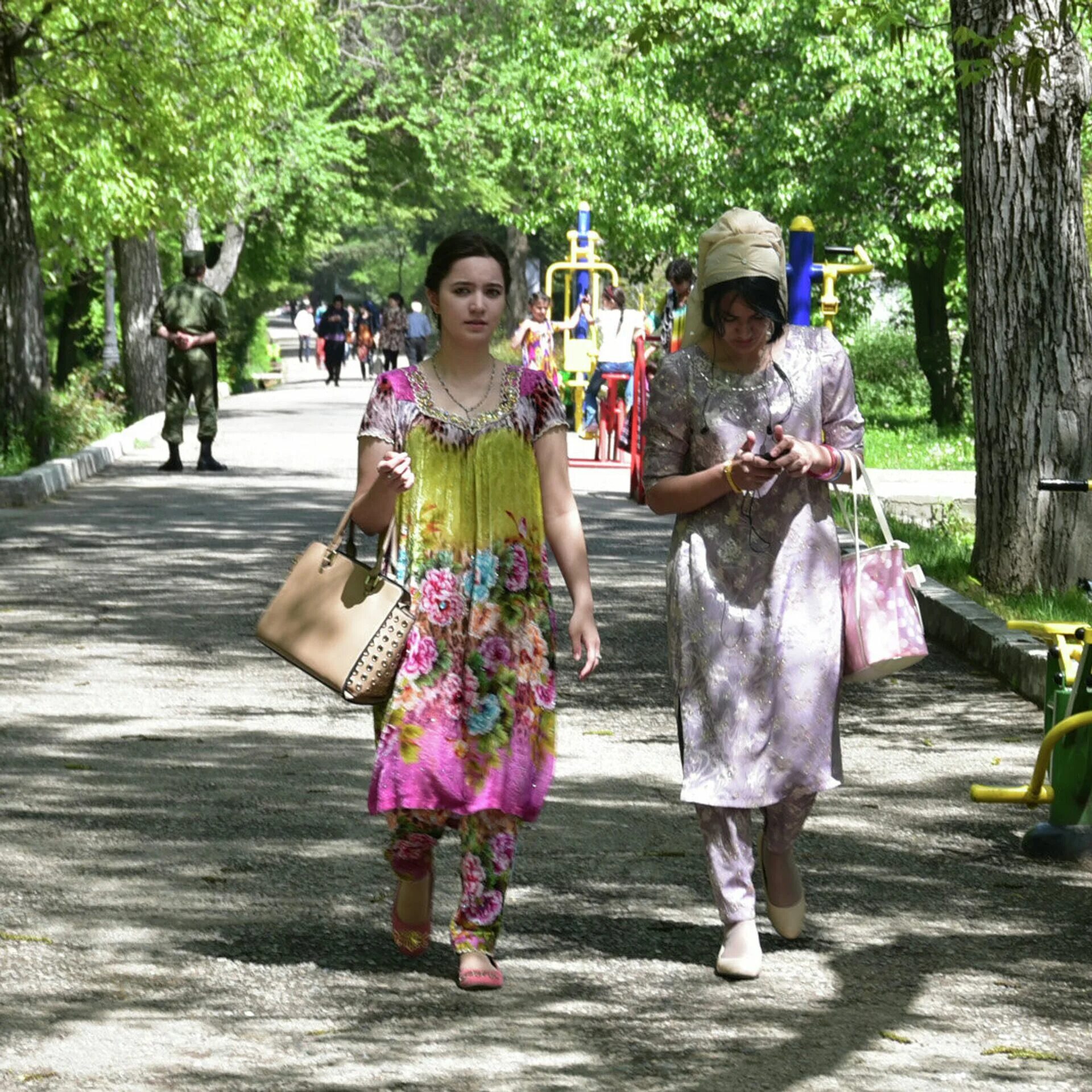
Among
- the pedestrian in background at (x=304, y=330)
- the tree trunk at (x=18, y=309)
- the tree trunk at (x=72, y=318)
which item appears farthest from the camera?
the pedestrian in background at (x=304, y=330)

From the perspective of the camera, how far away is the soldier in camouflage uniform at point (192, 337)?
21.4 meters

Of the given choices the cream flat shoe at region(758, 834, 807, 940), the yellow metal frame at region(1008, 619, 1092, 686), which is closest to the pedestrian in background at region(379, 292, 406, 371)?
the yellow metal frame at region(1008, 619, 1092, 686)

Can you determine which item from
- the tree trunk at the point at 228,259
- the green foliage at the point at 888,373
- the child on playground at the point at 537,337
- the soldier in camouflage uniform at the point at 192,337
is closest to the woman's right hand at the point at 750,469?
the soldier in camouflage uniform at the point at 192,337

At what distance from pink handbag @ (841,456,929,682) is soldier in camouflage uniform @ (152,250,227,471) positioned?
1633 centimetres

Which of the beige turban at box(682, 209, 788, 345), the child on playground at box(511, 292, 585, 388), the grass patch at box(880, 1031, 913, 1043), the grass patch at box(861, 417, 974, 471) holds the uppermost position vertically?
the child on playground at box(511, 292, 585, 388)

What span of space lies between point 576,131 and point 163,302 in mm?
10962

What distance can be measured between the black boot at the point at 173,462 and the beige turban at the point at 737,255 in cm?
1704

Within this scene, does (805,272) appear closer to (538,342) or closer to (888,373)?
(538,342)

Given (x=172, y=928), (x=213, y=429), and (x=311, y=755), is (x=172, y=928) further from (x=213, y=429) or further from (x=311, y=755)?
(x=213, y=429)

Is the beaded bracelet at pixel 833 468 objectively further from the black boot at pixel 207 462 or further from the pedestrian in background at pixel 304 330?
the pedestrian in background at pixel 304 330

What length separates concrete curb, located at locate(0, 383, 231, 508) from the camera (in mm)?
18047

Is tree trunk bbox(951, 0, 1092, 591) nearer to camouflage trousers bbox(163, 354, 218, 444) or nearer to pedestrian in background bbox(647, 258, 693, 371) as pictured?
pedestrian in background bbox(647, 258, 693, 371)

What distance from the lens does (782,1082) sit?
4598mm

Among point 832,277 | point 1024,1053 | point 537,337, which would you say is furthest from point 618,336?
point 1024,1053
